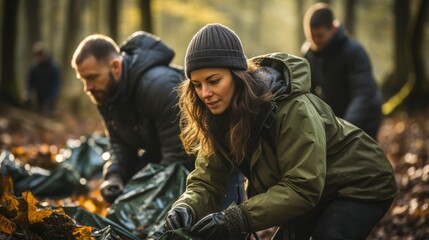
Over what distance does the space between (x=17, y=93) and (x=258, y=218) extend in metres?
12.6

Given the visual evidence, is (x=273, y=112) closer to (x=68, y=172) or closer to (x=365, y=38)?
(x=68, y=172)

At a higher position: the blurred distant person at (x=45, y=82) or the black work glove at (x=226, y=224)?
the black work glove at (x=226, y=224)

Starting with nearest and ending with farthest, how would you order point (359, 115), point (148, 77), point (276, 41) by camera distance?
1. point (148, 77)
2. point (359, 115)
3. point (276, 41)

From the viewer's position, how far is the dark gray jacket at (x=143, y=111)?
5254 millimetres

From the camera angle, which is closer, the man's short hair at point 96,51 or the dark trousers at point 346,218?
the dark trousers at point 346,218

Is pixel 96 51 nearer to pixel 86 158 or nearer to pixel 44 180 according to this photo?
pixel 44 180

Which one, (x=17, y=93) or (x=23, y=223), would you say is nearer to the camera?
(x=23, y=223)

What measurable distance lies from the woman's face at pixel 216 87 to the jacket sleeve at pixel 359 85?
348 cm

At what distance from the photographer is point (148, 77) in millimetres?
5391

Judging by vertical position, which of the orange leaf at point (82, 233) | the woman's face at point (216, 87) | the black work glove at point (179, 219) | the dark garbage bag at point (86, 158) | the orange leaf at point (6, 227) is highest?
the woman's face at point (216, 87)

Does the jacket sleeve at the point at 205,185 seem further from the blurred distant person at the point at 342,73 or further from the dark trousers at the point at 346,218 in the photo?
the blurred distant person at the point at 342,73

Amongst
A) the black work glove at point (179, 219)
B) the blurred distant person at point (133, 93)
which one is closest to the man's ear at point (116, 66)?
the blurred distant person at point (133, 93)

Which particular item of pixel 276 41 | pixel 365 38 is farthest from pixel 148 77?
pixel 276 41

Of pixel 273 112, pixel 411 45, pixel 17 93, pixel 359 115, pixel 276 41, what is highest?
pixel 273 112
